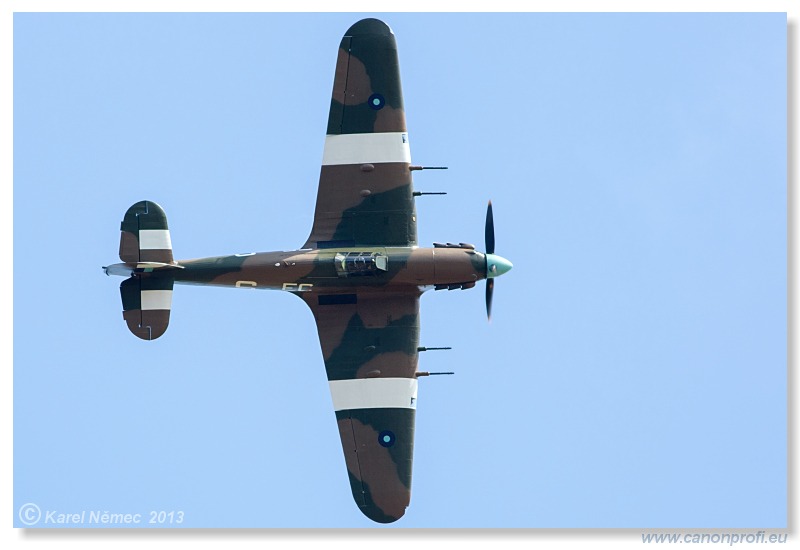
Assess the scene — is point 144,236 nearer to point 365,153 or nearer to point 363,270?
point 363,270

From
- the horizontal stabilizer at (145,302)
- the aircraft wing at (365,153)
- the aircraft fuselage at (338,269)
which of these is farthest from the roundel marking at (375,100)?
the horizontal stabilizer at (145,302)

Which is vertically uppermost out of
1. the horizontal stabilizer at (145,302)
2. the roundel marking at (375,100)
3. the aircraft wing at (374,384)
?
the roundel marking at (375,100)

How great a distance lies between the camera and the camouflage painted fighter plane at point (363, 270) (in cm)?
3338

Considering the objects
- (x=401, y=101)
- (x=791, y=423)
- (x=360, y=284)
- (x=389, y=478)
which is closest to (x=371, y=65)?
(x=401, y=101)

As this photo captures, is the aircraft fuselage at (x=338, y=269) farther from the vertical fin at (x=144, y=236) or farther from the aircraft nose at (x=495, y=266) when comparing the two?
the vertical fin at (x=144, y=236)

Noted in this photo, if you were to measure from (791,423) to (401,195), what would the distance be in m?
10.8

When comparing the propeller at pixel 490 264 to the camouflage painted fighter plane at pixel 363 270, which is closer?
the propeller at pixel 490 264

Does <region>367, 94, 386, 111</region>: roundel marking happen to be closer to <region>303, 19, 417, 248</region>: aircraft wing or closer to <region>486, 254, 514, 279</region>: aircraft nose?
<region>303, 19, 417, 248</region>: aircraft wing

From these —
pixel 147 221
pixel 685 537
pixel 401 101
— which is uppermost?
pixel 401 101

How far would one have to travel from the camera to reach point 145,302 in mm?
33562

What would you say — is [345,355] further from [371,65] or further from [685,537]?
[685,537]

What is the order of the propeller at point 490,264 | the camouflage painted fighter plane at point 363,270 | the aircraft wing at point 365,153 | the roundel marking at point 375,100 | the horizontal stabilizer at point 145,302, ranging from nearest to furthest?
the propeller at point 490,264 → the camouflage painted fighter plane at point 363,270 → the horizontal stabilizer at point 145,302 → the aircraft wing at point 365,153 → the roundel marking at point 375,100

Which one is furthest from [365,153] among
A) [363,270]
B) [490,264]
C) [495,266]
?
[495,266]

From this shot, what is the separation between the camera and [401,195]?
111ft
